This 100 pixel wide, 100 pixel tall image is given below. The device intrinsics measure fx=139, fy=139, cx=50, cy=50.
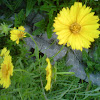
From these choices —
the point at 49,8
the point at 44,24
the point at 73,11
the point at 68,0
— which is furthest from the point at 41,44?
the point at 73,11

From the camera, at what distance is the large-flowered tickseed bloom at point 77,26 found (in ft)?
2.65

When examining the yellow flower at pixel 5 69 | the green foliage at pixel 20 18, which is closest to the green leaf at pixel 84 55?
the green foliage at pixel 20 18

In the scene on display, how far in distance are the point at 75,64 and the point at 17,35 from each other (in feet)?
2.05

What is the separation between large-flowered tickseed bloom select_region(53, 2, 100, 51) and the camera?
0.81 m

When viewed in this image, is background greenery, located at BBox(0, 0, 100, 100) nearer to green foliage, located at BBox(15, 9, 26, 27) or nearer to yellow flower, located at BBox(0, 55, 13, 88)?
green foliage, located at BBox(15, 9, 26, 27)

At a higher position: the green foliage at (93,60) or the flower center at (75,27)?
the flower center at (75,27)

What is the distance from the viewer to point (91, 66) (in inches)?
52.9

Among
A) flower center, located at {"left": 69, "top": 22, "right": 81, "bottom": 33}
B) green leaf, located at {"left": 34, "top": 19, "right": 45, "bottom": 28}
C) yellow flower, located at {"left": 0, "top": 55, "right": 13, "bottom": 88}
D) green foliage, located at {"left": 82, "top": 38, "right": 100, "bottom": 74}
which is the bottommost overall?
yellow flower, located at {"left": 0, "top": 55, "right": 13, "bottom": 88}

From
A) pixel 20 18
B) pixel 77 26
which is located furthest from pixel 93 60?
pixel 20 18

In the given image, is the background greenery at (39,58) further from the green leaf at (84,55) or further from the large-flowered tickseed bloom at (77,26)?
the large-flowered tickseed bloom at (77,26)

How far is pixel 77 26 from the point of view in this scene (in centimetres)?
86

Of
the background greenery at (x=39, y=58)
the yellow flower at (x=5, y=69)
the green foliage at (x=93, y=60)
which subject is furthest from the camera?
the green foliage at (x=93, y=60)

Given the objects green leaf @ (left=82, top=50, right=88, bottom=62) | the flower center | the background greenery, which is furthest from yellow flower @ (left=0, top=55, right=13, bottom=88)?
green leaf @ (left=82, top=50, right=88, bottom=62)

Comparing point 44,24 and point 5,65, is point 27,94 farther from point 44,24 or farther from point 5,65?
point 44,24
